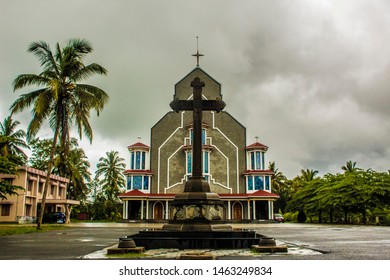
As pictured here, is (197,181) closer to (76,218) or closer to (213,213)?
(213,213)

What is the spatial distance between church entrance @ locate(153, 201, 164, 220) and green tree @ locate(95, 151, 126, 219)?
1280 centimetres

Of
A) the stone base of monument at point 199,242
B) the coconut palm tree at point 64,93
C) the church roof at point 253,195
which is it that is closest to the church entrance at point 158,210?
the church roof at point 253,195

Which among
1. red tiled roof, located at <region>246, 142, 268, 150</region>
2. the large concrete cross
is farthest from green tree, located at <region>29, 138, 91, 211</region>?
the large concrete cross

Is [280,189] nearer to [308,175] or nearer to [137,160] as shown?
[308,175]

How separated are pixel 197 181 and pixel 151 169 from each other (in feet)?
95.6

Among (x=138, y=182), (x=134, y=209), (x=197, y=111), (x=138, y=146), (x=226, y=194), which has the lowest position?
(x=134, y=209)

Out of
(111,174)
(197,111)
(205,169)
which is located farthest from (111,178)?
(197,111)

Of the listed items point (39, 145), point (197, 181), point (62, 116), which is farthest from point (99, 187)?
point (197, 181)

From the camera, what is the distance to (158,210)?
37438 mm

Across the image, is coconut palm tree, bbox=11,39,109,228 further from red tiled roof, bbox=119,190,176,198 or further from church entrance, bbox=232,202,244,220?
church entrance, bbox=232,202,244,220

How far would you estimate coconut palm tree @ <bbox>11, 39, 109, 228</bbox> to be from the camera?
18.0 m

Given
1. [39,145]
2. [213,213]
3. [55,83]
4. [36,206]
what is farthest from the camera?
[39,145]

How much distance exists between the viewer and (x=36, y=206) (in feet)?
118

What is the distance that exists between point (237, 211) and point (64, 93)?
76.9 ft
